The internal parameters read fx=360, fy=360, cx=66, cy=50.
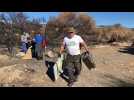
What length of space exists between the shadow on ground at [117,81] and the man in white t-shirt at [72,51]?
96 cm

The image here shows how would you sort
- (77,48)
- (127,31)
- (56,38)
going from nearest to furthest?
(77,48)
(56,38)
(127,31)

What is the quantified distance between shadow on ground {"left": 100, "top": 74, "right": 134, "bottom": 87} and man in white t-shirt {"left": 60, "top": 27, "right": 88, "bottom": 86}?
0.96 metres

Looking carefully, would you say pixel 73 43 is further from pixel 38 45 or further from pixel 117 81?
pixel 38 45

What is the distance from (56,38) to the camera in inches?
567

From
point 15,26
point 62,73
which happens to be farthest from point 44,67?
point 15,26

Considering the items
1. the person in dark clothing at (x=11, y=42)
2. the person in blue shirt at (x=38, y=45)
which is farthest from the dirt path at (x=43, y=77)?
the person in dark clothing at (x=11, y=42)

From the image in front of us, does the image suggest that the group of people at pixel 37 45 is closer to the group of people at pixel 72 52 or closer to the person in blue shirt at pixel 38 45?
the person in blue shirt at pixel 38 45

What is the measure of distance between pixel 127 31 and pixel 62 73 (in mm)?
17646

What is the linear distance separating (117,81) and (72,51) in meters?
1.76

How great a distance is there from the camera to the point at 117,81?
346 inches

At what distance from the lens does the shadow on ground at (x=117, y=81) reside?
843 cm

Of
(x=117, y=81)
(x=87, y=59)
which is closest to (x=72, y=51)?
(x=87, y=59)
